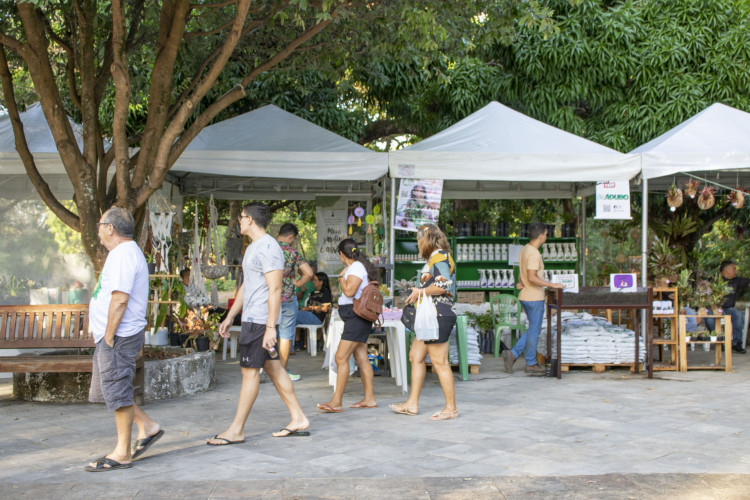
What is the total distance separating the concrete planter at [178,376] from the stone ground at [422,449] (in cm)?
16

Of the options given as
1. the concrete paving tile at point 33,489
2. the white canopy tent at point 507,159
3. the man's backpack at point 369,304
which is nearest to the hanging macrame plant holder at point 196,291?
the white canopy tent at point 507,159

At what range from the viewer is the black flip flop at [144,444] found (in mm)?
4865

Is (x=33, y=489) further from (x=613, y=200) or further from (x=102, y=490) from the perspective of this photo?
(x=613, y=200)

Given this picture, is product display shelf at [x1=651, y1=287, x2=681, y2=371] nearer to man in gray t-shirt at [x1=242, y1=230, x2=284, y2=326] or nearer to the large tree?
the large tree

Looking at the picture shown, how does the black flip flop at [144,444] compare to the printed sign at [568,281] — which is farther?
the printed sign at [568,281]

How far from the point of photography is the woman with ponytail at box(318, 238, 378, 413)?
247 inches

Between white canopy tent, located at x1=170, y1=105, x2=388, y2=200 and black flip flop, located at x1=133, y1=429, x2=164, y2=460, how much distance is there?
4232 mm

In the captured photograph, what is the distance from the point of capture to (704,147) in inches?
359

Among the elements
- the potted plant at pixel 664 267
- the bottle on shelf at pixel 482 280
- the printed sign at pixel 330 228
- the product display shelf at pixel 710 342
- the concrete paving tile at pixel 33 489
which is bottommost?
the concrete paving tile at pixel 33 489

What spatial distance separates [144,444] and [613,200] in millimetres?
6229

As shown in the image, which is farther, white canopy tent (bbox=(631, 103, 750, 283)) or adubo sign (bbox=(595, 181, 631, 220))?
adubo sign (bbox=(595, 181, 631, 220))

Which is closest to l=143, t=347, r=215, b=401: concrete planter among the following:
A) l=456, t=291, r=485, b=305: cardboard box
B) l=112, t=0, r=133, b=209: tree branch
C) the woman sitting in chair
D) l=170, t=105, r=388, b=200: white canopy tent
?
l=112, t=0, r=133, b=209: tree branch

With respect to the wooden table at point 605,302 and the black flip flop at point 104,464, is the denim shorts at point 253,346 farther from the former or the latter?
the wooden table at point 605,302

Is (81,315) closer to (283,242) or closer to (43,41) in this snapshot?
(283,242)
